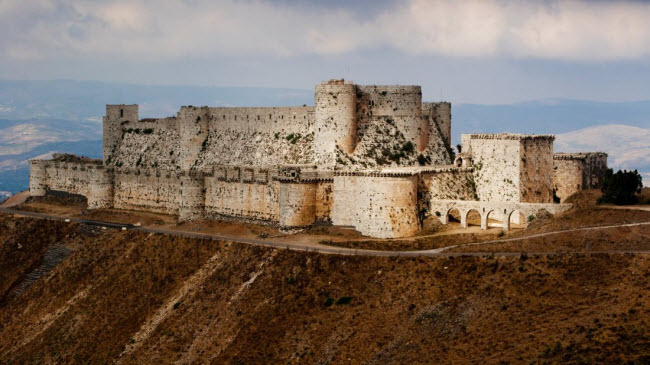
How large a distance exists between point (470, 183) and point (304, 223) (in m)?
15.5

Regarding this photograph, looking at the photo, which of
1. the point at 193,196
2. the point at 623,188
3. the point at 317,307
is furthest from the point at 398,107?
the point at 317,307

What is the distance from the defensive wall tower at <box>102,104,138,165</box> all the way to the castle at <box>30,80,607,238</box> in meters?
9.21

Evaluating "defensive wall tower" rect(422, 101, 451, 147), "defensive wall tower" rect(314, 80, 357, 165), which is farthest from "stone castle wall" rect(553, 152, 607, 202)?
"defensive wall tower" rect(314, 80, 357, 165)

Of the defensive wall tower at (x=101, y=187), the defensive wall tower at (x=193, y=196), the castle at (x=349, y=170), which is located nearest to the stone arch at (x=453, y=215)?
the castle at (x=349, y=170)

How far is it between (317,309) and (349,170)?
63.4ft

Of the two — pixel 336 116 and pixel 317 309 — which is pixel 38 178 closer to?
pixel 336 116

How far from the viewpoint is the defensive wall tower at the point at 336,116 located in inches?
3452

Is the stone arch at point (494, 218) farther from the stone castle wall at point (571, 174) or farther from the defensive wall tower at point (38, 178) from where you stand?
the defensive wall tower at point (38, 178)

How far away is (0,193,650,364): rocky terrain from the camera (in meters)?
53.3

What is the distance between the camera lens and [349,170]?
265 ft

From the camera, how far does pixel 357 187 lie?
79.0 meters

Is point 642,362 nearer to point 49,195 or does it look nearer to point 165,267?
point 165,267

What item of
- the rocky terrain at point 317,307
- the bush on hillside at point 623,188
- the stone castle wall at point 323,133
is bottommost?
the rocky terrain at point 317,307

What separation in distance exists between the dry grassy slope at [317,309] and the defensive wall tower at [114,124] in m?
29.0
